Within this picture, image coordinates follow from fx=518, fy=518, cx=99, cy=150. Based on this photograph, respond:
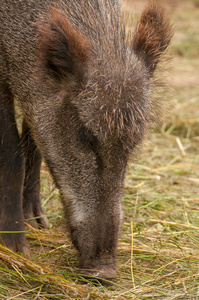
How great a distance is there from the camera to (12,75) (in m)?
4.51

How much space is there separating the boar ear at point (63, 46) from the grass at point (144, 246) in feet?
3.38

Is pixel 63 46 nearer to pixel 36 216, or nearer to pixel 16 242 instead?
pixel 16 242

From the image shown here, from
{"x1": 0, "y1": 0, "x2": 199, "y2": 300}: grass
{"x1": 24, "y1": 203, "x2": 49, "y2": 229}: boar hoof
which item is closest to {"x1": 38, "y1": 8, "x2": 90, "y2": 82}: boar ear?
{"x1": 0, "y1": 0, "x2": 199, "y2": 300}: grass

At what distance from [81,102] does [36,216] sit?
1859 millimetres

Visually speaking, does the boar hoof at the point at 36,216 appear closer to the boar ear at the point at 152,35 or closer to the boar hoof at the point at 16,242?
the boar hoof at the point at 16,242

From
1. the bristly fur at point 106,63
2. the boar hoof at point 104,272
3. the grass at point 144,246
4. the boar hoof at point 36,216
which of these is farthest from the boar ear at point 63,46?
the boar hoof at point 36,216

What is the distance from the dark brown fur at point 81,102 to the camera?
397 cm

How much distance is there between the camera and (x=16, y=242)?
4652mm

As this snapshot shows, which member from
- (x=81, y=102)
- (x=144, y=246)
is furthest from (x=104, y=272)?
(x=81, y=102)

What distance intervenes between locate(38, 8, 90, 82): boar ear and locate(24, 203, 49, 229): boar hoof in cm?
178

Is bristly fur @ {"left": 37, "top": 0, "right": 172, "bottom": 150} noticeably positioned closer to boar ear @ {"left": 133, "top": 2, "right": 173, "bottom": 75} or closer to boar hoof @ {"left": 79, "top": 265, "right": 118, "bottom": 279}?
boar ear @ {"left": 133, "top": 2, "right": 173, "bottom": 75}

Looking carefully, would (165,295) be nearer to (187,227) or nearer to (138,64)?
(187,227)

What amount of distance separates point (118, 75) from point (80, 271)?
61.6 inches

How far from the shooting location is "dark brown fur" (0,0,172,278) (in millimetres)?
3967
